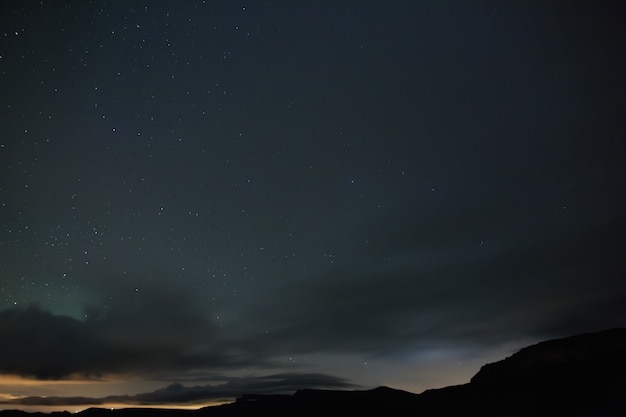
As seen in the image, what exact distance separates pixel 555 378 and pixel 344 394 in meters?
71.4

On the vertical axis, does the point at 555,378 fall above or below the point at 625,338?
below

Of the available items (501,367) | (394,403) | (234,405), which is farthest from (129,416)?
(501,367)

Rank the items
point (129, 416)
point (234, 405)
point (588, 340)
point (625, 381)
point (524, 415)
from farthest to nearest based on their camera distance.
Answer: point (234, 405) < point (129, 416) < point (588, 340) < point (524, 415) < point (625, 381)

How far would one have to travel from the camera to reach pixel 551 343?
315 ft

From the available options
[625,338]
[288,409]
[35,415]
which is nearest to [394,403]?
[288,409]

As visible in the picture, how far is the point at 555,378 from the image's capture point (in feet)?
288

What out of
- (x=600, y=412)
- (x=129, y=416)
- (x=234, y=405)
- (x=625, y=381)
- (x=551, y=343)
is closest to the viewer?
(x=600, y=412)

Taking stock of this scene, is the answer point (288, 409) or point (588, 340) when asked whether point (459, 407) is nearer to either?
point (588, 340)

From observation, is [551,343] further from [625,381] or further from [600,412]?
[600,412]

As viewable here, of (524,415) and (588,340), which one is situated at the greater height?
(588,340)

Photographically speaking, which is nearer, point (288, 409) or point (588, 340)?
point (588, 340)

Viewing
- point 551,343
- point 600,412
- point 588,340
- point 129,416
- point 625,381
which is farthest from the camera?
point 129,416

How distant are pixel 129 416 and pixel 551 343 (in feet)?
373

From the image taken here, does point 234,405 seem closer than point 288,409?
No
